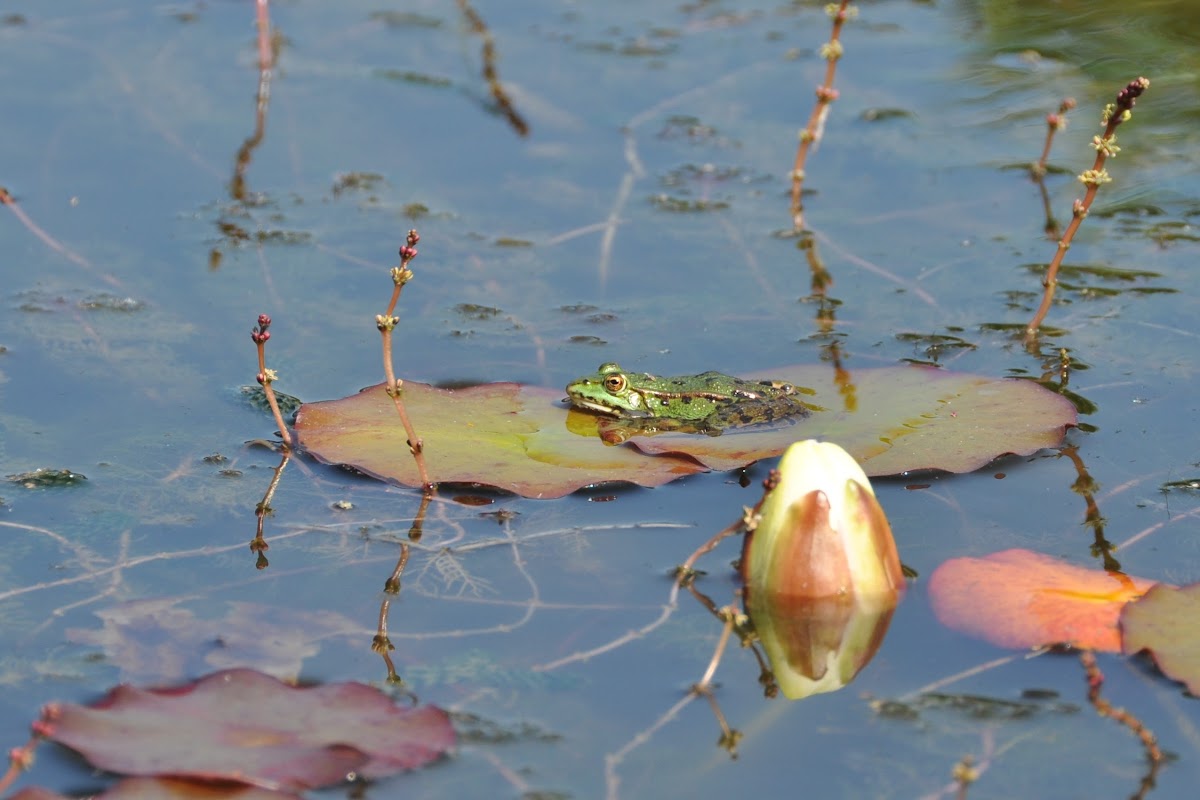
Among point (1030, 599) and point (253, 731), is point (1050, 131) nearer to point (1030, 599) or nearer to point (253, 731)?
point (1030, 599)

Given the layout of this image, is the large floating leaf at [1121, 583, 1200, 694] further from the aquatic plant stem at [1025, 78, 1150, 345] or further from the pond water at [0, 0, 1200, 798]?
the aquatic plant stem at [1025, 78, 1150, 345]

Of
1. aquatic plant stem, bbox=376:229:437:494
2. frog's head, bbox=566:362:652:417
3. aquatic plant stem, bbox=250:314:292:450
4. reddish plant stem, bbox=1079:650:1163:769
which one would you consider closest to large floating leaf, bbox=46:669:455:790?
aquatic plant stem, bbox=376:229:437:494

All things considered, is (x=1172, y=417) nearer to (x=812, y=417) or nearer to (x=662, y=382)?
(x=812, y=417)

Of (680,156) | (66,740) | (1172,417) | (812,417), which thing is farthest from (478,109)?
(66,740)

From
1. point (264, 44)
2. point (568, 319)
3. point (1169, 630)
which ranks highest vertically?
point (264, 44)

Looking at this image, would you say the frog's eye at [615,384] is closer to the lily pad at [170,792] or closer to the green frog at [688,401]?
the green frog at [688,401]

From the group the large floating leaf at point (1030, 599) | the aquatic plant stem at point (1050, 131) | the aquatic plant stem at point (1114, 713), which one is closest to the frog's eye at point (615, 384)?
the large floating leaf at point (1030, 599)

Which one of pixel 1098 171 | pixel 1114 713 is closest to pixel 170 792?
pixel 1114 713
